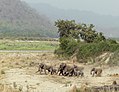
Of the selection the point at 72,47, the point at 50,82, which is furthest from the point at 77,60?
the point at 50,82

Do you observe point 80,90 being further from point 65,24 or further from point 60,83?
point 65,24

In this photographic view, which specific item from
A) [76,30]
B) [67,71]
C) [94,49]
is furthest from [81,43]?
[67,71]

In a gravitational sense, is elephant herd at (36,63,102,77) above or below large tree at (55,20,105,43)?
below

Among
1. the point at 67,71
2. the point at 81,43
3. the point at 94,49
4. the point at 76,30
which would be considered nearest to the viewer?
the point at 67,71

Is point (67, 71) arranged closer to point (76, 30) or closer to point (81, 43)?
point (81, 43)

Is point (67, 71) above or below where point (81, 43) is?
below

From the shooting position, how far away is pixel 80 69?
42.0 m

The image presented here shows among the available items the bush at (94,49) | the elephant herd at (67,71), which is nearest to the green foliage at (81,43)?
the bush at (94,49)

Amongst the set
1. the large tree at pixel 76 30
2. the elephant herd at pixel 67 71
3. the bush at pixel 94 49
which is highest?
the large tree at pixel 76 30

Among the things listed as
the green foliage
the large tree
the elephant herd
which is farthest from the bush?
the large tree

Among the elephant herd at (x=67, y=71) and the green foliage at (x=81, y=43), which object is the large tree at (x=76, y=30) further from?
the elephant herd at (x=67, y=71)

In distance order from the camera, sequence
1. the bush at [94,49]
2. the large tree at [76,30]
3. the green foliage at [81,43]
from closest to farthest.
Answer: the bush at [94,49] < the green foliage at [81,43] < the large tree at [76,30]

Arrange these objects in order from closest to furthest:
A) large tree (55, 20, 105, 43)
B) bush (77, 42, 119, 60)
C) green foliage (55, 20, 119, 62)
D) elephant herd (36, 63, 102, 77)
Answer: elephant herd (36, 63, 102, 77), bush (77, 42, 119, 60), green foliage (55, 20, 119, 62), large tree (55, 20, 105, 43)

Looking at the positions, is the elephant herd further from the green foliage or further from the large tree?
the large tree
